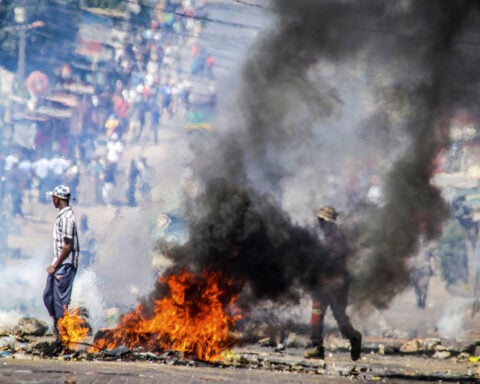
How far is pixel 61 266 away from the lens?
379 inches

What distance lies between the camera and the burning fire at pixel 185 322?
9.07 m

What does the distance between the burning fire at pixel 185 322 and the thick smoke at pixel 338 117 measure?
0.89 metres

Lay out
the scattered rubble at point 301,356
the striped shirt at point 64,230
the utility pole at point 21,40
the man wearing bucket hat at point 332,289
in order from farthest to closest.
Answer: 1. the utility pole at point 21,40
2. the man wearing bucket hat at point 332,289
3. the striped shirt at point 64,230
4. the scattered rubble at point 301,356

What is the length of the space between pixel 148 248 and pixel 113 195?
11.8 ft

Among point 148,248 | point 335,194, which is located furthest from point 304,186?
point 148,248

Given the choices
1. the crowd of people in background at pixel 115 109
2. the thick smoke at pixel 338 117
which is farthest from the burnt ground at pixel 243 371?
the crowd of people in background at pixel 115 109

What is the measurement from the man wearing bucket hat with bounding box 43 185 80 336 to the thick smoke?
137 cm

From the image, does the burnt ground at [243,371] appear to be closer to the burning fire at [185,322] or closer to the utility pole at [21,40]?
the burning fire at [185,322]

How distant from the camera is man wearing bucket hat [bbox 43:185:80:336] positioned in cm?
951

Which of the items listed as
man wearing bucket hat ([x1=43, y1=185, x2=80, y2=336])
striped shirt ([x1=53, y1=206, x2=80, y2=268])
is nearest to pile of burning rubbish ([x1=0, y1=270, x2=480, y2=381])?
man wearing bucket hat ([x1=43, y1=185, x2=80, y2=336])

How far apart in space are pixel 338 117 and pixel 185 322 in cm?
626

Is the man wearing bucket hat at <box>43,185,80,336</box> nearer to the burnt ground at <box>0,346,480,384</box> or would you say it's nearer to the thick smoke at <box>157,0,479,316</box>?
the burnt ground at <box>0,346,480,384</box>

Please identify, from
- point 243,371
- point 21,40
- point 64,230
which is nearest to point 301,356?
point 243,371

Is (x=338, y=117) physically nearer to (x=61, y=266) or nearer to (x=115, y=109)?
(x=61, y=266)
